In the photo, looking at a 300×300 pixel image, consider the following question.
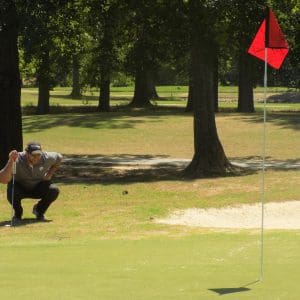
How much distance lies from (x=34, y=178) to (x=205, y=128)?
905 cm

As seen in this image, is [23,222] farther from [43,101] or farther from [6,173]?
[43,101]

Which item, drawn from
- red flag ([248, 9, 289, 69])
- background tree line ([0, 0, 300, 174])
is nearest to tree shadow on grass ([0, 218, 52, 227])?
red flag ([248, 9, 289, 69])

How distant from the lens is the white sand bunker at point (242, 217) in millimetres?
12656

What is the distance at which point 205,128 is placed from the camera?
20.0 metres

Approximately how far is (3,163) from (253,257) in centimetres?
1291

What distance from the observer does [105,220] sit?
497 inches

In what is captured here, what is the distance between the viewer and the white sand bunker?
12656 mm

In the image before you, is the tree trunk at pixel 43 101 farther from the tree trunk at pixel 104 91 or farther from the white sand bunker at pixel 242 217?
the white sand bunker at pixel 242 217

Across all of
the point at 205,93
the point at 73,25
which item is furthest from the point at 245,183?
the point at 73,25

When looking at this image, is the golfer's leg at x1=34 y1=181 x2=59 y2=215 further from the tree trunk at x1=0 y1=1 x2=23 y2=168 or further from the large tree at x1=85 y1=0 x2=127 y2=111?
the large tree at x1=85 y1=0 x2=127 y2=111

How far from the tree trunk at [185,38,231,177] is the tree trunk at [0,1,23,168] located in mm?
4632

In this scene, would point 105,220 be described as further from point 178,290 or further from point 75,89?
point 75,89

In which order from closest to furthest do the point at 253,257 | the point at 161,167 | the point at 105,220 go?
1. the point at 253,257
2. the point at 105,220
3. the point at 161,167

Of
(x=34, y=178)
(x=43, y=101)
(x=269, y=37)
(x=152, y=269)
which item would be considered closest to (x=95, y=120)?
(x=43, y=101)
